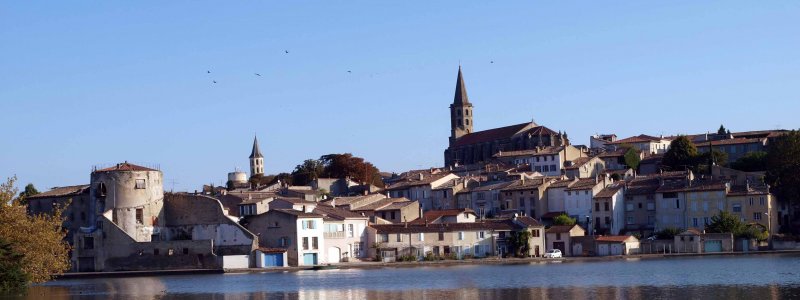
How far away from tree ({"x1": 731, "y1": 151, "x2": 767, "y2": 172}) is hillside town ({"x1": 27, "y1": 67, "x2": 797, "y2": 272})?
0.98 meters

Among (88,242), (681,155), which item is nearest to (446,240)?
(88,242)

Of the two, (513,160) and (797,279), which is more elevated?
(513,160)

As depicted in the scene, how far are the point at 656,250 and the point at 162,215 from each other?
35762 mm

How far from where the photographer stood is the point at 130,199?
8512 centimetres

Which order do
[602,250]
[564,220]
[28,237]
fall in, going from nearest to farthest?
[28,237]
[602,250]
[564,220]

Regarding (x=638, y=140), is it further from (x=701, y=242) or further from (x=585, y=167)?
(x=701, y=242)

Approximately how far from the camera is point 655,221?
97.4 m

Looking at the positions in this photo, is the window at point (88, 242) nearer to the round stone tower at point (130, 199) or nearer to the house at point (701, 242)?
the round stone tower at point (130, 199)

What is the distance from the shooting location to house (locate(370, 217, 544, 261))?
88375 mm

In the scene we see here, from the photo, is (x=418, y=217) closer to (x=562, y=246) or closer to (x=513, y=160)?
(x=562, y=246)

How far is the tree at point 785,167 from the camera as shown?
3809 inches

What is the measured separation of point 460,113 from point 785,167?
315ft

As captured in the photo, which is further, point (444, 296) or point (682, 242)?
point (682, 242)

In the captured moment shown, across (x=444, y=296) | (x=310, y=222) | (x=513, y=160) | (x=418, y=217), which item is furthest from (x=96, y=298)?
(x=513, y=160)
